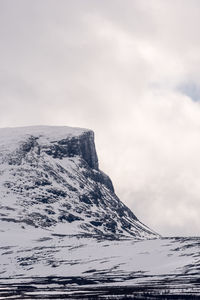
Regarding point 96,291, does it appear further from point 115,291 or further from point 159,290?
point 159,290

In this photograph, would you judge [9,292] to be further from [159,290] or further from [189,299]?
[189,299]

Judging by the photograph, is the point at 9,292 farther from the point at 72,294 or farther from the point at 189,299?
the point at 189,299

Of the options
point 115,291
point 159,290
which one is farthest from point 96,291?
point 159,290

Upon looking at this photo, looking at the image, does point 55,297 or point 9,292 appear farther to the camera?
point 9,292

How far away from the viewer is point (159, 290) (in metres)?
192

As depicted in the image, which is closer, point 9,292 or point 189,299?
point 189,299

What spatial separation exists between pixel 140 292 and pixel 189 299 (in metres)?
21.9

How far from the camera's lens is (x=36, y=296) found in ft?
596

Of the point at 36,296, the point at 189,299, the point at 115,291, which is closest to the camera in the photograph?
the point at 189,299

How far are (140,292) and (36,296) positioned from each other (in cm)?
2760

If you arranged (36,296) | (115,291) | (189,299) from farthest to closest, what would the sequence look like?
(115,291) → (36,296) → (189,299)

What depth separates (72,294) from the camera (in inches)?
7416

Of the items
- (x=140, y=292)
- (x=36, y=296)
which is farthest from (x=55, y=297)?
(x=140, y=292)

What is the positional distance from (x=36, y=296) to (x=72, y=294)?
37.0 ft
